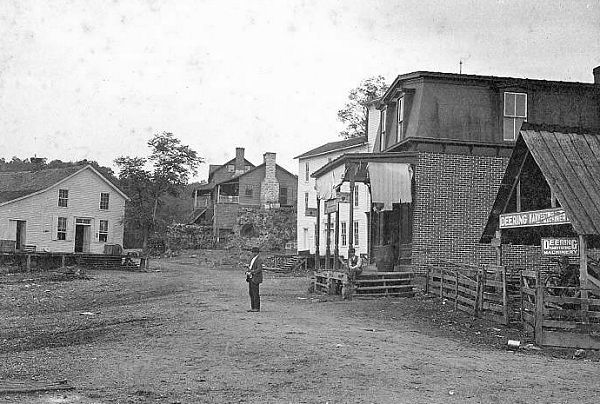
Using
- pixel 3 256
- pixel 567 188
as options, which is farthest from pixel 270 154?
pixel 567 188

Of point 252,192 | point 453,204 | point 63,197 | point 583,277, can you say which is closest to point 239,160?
point 252,192

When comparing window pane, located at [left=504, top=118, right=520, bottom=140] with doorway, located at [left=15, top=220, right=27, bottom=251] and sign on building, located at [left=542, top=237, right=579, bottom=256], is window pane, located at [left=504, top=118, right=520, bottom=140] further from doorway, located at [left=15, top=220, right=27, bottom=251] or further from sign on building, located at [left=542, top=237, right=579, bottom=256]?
doorway, located at [left=15, top=220, right=27, bottom=251]

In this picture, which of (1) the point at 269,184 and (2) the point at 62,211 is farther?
(1) the point at 269,184

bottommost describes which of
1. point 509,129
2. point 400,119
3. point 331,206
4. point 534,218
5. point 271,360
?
point 271,360

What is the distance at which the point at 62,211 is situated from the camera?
54.0m

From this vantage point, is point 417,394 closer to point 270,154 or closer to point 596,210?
point 596,210

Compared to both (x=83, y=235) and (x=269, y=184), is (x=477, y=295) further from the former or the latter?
(x=269, y=184)

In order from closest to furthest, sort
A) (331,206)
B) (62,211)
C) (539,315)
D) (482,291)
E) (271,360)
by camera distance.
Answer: (271,360)
(539,315)
(482,291)
(331,206)
(62,211)

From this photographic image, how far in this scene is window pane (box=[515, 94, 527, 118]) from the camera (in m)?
28.0

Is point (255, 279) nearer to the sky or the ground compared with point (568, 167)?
nearer to the ground

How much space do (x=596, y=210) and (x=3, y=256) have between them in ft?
121

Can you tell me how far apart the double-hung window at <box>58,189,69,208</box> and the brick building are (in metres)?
31.2

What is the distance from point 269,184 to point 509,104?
4879cm

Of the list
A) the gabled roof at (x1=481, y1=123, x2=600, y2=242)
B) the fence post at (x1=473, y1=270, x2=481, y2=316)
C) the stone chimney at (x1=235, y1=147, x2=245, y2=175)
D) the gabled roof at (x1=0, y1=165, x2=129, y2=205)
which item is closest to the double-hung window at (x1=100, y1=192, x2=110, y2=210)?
the gabled roof at (x1=0, y1=165, x2=129, y2=205)
